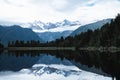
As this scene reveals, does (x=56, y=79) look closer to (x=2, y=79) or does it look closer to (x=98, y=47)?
(x=2, y=79)

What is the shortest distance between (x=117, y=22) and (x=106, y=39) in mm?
9756

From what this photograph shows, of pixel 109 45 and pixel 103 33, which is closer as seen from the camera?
pixel 109 45

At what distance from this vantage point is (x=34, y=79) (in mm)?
43375

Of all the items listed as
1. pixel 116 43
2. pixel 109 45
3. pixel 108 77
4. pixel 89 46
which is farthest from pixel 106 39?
pixel 108 77

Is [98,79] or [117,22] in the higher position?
[117,22]

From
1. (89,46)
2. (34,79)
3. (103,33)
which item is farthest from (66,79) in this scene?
(89,46)

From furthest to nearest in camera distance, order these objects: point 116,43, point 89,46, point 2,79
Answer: point 89,46 → point 116,43 → point 2,79

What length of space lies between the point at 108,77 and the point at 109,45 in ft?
349

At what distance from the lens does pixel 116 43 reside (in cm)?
13838

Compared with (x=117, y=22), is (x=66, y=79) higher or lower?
lower

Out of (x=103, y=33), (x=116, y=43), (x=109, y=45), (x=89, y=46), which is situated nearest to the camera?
(x=116, y=43)

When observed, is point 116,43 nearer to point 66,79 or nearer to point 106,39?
point 106,39

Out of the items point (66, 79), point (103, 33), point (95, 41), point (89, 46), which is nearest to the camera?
point (66, 79)

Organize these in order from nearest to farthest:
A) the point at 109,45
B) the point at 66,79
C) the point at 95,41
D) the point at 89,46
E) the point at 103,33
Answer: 1. the point at 66,79
2. the point at 109,45
3. the point at 103,33
4. the point at 95,41
5. the point at 89,46
